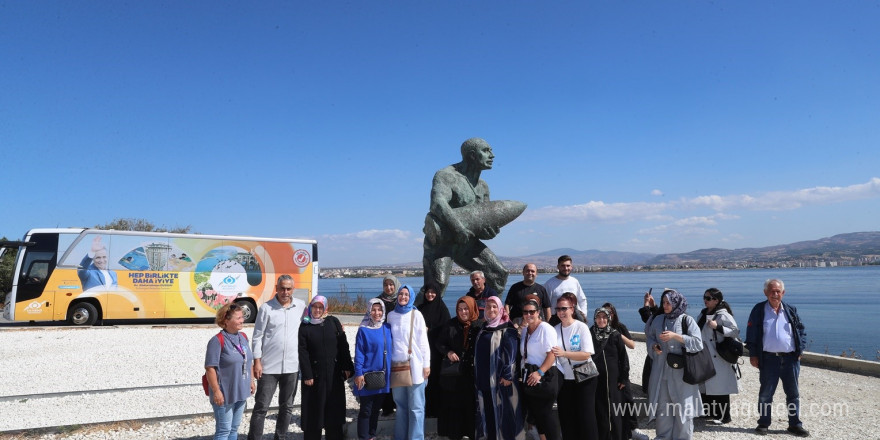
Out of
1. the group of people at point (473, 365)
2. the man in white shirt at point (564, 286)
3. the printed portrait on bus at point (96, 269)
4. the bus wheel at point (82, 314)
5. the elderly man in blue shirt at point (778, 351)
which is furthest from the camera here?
the printed portrait on bus at point (96, 269)

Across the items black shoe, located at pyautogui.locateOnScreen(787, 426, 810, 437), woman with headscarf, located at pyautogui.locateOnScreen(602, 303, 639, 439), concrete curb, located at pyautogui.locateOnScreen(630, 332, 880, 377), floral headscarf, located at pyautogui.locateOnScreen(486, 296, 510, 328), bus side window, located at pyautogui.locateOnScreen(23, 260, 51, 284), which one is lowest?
concrete curb, located at pyautogui.locateOnScreen(630, 332, 880, 377)

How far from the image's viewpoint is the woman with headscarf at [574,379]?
13.6 feet

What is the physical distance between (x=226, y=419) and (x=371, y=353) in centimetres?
119

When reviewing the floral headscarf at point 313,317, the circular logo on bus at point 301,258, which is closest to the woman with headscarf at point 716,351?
the floral headscarf at point 313,317

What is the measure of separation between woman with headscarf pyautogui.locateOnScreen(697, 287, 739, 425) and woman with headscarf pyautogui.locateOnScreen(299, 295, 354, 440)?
365cm

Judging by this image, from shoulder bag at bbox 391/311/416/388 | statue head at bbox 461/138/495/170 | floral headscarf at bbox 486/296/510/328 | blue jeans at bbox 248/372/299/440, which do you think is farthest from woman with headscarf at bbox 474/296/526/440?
statue head at bbox 461/138/495/170

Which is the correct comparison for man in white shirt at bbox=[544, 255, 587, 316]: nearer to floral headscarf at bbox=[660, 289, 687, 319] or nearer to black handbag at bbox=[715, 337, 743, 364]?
floral headscarf at bbox=[660, 289, 687, 319]

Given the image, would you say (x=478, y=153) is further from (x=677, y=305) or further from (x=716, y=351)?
(x=716, y=351)

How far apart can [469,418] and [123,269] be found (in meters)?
13.3

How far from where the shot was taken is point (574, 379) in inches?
164

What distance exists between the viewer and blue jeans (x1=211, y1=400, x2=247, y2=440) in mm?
3941

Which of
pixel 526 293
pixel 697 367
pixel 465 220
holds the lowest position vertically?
pixel 697 367

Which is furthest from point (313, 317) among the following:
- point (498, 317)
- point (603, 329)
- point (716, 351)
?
point (716, 351)

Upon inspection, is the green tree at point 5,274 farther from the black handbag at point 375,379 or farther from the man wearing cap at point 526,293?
the man wearing cap at point 526,293
